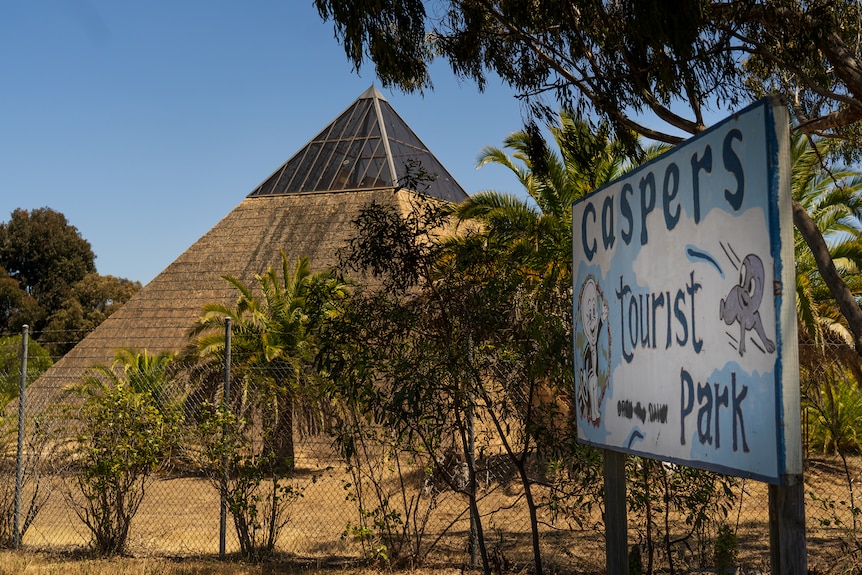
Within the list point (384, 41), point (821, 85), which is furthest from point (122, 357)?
point (821, 85)

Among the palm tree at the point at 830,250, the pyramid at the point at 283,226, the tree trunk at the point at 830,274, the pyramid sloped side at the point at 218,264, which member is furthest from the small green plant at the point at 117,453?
the pyramid sloped side at the point at 218,264

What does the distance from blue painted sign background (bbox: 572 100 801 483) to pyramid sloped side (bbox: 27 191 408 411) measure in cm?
1806

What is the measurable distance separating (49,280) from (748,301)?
49.5 metres

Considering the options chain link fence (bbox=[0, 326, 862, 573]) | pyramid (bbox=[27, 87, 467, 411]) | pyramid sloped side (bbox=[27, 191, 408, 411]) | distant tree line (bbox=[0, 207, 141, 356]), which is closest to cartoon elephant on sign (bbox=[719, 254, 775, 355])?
chain link fence (bbox=[0, 326, 862, 573])


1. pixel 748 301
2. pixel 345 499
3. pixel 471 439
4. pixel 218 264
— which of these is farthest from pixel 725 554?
pixel 218 264

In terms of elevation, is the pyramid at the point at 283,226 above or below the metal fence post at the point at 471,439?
above

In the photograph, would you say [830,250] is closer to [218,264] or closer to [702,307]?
[702,307]

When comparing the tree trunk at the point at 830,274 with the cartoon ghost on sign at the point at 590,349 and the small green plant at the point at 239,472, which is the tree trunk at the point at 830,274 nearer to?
the cartoon ghost on sign at the point at 590,349

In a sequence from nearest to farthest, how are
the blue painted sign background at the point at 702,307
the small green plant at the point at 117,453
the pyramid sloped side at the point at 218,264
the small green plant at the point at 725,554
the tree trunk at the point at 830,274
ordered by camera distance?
the blue painted sign background at the point at 702,307 → the small green plant at the point at 725,554 → the tree trunk at the point at 830,274 → the small green plant at the point at 117,453 → the pyramid sloped side at the point at 218,264

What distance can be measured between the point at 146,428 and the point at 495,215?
292 inches

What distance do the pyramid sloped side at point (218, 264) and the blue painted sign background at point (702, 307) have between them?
1806cm

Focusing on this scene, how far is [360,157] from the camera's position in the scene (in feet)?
89.3

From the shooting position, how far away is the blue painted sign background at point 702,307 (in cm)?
299

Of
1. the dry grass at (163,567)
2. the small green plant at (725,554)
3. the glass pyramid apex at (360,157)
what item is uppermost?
the glass pyramid apex at (360,157)
